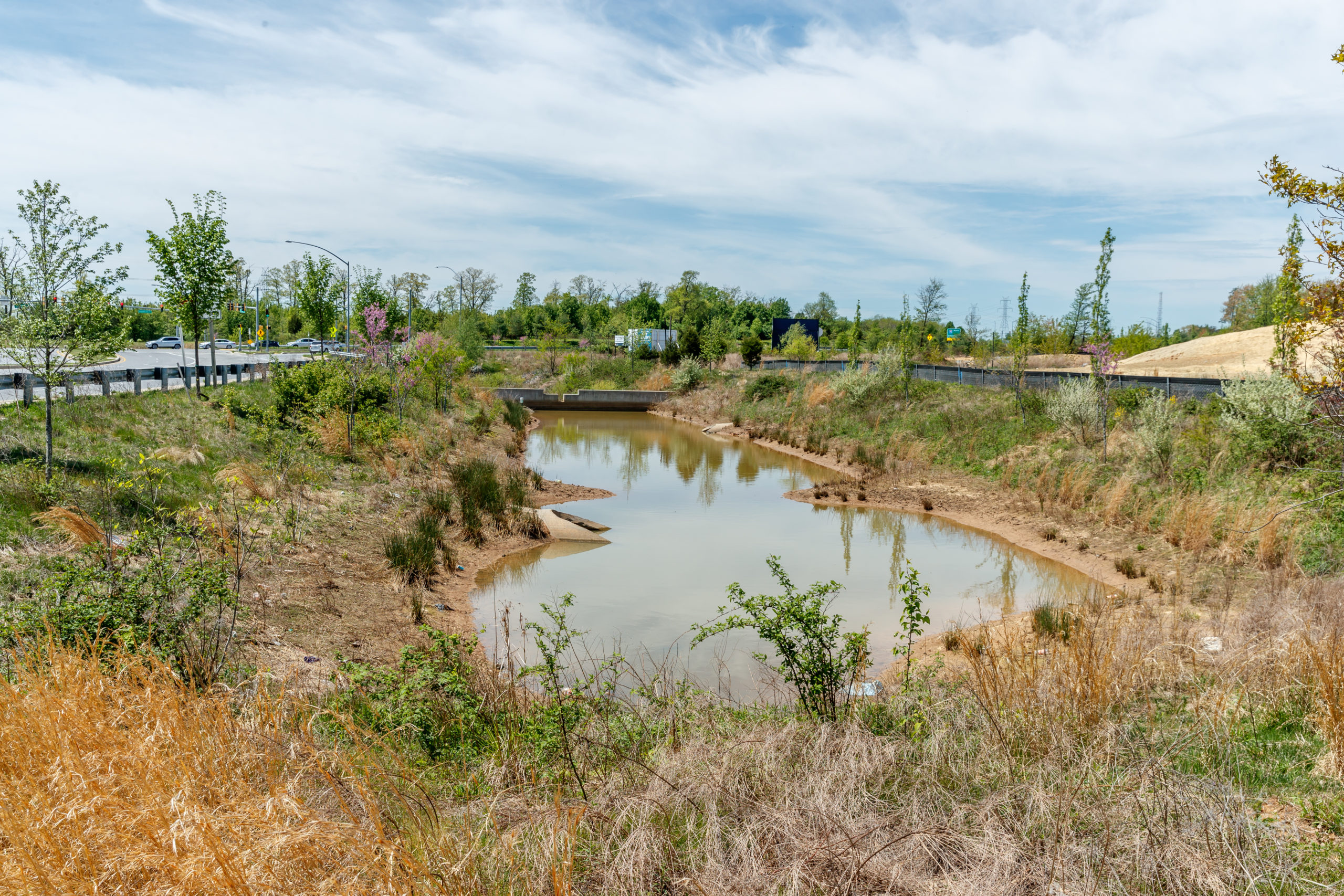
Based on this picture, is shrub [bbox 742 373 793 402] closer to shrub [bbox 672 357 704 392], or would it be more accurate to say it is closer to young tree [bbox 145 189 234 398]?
shrub [bbox 672 357 704 392]

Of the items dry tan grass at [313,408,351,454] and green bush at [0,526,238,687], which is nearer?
green bush at [0,526,238,687]

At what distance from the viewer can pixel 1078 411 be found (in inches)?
855

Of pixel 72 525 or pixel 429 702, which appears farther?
pixel 72 525

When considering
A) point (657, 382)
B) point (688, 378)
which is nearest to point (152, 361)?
point (657, 382)

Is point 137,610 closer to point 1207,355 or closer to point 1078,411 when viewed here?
point 1078,411

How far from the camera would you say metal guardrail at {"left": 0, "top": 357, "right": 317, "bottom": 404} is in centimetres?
1566

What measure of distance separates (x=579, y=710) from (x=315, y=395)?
1712cm

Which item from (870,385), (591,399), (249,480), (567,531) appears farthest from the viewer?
(591,399)

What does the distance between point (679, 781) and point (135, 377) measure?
21.0 meters

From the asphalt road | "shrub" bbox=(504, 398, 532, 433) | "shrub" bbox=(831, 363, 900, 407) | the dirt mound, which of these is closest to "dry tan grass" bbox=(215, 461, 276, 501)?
the asphalt road

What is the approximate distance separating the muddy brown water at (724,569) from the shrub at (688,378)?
23.3 m

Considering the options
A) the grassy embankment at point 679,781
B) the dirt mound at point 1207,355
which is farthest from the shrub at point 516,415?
the dirt mound at point 1207,355

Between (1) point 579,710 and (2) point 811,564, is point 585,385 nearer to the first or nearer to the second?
(2) point 811,564

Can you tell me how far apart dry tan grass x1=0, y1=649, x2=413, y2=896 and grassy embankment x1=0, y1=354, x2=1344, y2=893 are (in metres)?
0.02
